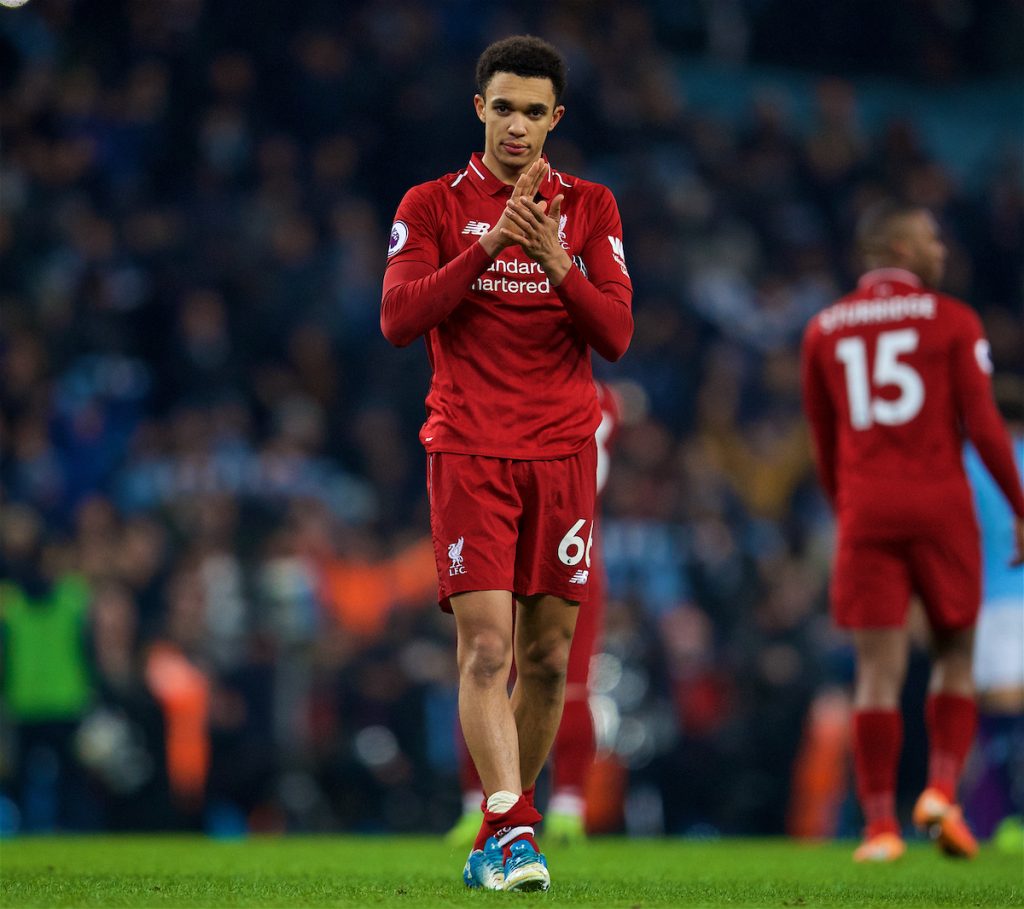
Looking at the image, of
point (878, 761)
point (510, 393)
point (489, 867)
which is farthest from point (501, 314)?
point (878, 761)

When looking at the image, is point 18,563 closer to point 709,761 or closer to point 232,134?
point 709,761

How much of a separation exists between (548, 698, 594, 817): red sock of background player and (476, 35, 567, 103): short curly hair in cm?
334

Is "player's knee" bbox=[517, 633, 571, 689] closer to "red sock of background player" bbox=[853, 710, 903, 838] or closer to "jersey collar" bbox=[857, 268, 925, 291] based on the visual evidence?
"red sock of background player" bbox=[853, 710, 903, 838]

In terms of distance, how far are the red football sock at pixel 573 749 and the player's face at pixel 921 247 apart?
2297 millimetres

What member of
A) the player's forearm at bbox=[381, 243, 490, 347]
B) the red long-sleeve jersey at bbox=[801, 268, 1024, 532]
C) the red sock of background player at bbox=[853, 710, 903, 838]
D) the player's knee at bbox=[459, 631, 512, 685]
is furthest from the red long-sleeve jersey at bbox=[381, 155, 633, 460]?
the red sock of background player at bbox=[853, 710, 903, 838]

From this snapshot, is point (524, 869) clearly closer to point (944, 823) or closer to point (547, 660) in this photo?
point (547, 660)

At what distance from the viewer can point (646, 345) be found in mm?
14117

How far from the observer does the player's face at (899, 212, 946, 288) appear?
6.65 meters

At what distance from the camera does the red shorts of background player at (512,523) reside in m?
4.64

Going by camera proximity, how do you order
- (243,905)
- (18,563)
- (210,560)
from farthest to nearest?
(210,560) → (18,563) → (243,905)

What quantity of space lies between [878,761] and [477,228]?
2.79m

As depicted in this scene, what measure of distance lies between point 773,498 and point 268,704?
481 cm

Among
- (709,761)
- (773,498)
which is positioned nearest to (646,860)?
(709,761)

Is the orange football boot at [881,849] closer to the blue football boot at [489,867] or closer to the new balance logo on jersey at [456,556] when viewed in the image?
the blue football boot at [489,867]
